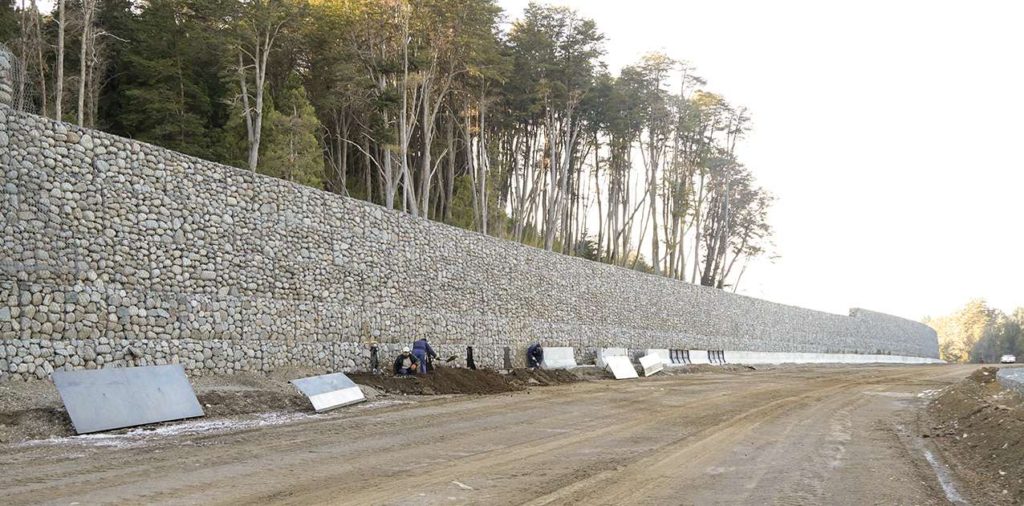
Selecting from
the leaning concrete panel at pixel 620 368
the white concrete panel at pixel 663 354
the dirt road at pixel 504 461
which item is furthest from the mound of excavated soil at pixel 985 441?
the white concrete panel at pixel 663 354

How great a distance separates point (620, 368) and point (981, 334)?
9466 centimetres

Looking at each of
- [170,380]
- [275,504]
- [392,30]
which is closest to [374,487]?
[275,504]

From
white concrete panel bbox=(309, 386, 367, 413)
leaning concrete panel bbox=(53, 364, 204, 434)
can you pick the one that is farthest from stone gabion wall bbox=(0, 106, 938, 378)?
white concrete panel bbox=(309, 386, 367, 413)

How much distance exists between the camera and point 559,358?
25562mm

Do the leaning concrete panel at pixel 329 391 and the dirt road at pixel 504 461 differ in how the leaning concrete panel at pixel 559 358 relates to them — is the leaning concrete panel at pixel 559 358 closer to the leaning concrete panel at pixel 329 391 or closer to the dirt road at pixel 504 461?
the leaning concrete panel at pixel 329 391

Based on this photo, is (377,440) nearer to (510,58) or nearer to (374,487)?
(374,487)

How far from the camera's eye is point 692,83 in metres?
44.6

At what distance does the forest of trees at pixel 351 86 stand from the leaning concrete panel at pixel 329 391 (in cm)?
749

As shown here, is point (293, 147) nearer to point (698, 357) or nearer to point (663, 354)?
point (663, 354)

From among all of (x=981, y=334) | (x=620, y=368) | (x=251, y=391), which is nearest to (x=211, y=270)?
(x=251, y=391)

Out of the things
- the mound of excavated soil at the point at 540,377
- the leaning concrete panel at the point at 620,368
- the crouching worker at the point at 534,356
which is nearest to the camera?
the mound of excavated soil at the point at 540,377

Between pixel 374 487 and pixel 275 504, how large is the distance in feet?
3.14

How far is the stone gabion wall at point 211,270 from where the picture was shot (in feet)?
39.1

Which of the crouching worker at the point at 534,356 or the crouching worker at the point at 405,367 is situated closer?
the crouching worker at the point at 405,367
